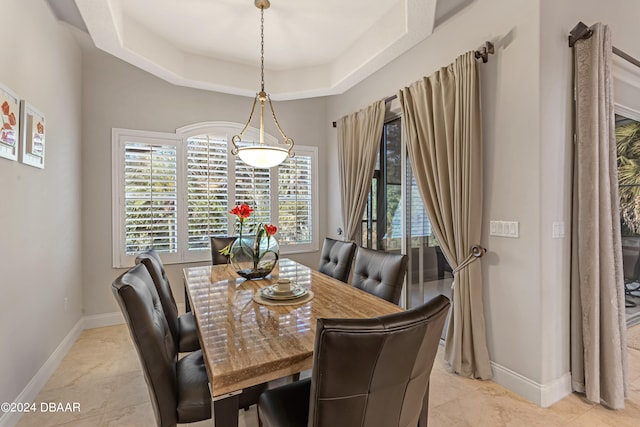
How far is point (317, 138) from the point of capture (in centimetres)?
454

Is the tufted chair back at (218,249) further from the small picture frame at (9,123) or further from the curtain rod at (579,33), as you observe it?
the curtain rod at (579,33)

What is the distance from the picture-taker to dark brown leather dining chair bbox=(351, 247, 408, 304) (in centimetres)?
197

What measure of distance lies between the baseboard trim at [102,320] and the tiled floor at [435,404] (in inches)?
33.1

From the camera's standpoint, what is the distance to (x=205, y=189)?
152 inches

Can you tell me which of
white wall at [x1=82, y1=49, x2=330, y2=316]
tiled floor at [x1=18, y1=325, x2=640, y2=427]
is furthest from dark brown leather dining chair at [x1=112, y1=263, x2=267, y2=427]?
white wall at [x1=82, y1=49, x2=330, y2=316]

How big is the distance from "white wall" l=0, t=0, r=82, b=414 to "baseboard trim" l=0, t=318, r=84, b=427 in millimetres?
43

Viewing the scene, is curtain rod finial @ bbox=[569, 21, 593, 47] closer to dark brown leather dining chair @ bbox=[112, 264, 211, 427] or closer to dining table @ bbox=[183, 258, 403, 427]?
dining table @ bbox=[183, 258, 403, 427]

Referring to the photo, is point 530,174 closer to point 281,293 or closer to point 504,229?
point 504,229

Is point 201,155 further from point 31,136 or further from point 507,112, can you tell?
point 507,112

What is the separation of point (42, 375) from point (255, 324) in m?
2.07

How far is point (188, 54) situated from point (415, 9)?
245 cm

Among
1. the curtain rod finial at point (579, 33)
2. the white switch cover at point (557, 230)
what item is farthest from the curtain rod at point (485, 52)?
the white switch cover at point (557, 230)

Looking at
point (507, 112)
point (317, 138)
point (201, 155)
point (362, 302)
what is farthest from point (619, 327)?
point (201, 155)

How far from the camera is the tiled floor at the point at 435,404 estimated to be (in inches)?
75.5
